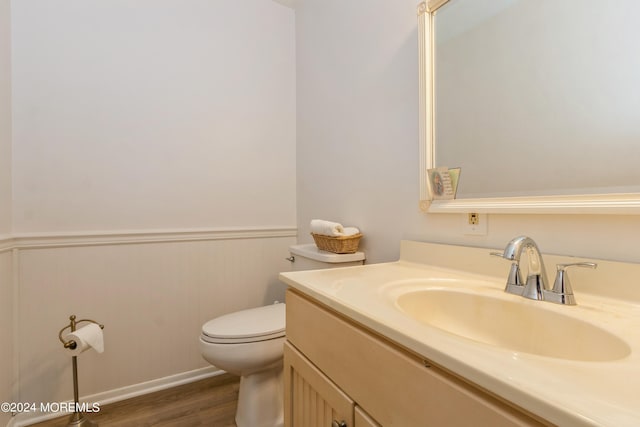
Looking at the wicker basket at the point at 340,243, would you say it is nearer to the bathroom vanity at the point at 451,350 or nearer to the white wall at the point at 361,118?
the white wall at the point at 361,118

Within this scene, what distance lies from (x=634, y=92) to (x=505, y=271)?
1.61 ft

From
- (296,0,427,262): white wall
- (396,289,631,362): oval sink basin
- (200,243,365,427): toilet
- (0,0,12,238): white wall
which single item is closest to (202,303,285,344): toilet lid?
(200,243,365,427): toilet

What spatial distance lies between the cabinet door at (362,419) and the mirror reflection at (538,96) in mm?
697

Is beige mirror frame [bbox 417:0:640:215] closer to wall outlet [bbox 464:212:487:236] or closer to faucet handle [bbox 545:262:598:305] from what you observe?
wall outlet [bbox 464:212:487:236]

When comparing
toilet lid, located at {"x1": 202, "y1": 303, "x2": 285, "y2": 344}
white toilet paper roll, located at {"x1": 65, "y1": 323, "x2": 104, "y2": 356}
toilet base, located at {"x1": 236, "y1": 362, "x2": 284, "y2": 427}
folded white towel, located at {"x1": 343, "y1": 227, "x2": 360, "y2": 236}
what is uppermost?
folded white towel, located at {"x1": 343, "y1": 227, "x2": 360, "y2": 236}

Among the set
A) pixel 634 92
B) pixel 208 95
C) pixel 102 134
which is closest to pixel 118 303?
pixel 102 134

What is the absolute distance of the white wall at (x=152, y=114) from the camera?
1.40m

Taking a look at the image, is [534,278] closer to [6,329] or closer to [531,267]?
[531,267]

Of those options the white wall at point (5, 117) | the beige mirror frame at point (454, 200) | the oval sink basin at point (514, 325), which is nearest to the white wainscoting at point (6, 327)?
the white wall at point (5, 117)

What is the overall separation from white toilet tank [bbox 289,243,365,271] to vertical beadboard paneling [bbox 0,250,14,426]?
48.6 inches

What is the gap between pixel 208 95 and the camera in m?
1.77

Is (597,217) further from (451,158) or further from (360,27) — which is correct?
(360,27)

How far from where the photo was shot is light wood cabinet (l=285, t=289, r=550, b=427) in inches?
16.0

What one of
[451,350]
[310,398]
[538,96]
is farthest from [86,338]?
[538,96]
